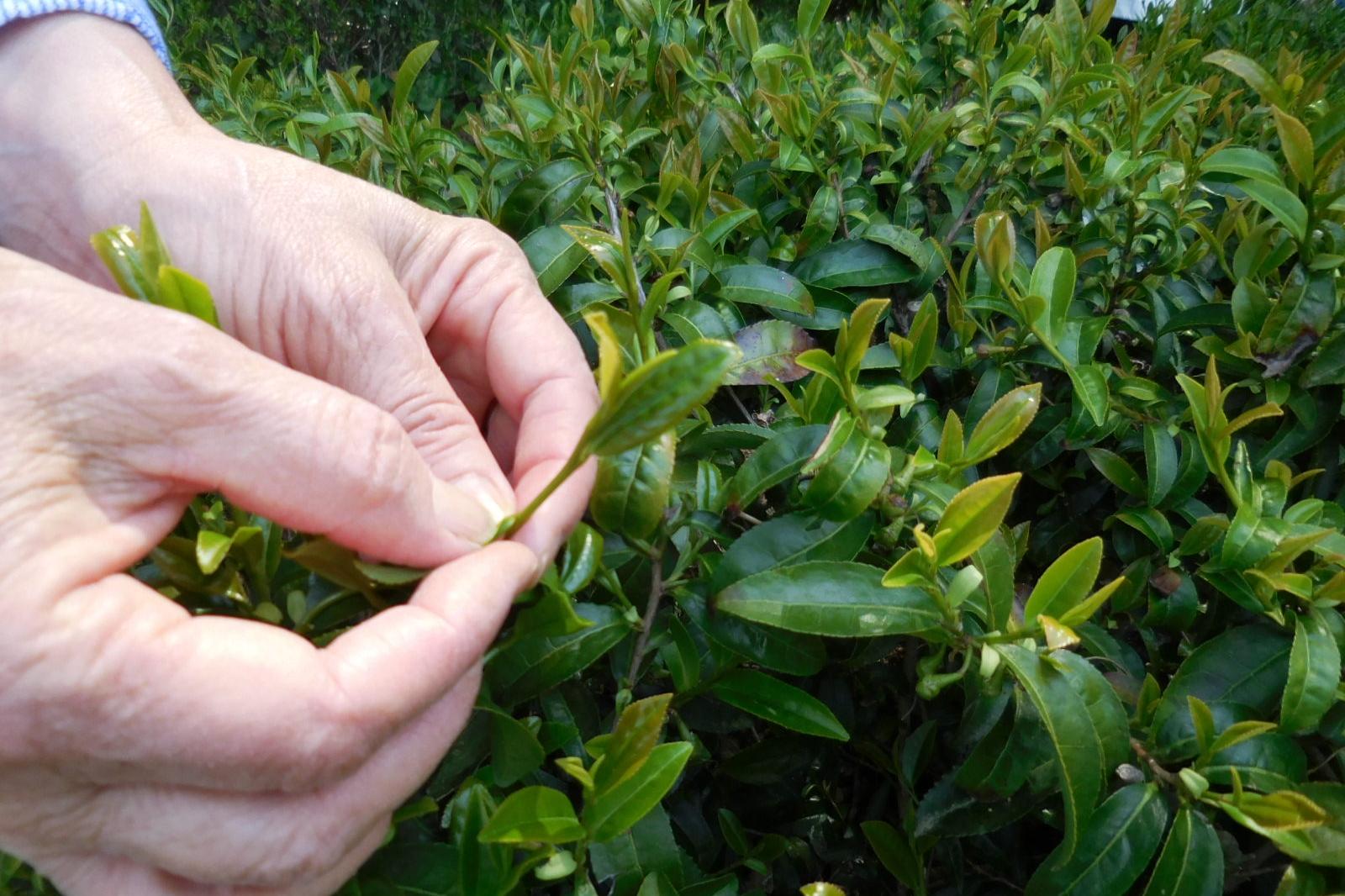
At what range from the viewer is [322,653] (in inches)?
30.7

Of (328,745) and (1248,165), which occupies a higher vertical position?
(1248,165)

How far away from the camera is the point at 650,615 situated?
1.06m

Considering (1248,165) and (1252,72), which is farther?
(1252,72)

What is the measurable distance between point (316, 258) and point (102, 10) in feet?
2.84

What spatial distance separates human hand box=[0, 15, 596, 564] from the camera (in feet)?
3.67

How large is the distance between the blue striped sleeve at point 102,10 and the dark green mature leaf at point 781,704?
159 cm

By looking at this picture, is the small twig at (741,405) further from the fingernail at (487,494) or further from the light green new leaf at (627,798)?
the light green new leaf at (627,798)

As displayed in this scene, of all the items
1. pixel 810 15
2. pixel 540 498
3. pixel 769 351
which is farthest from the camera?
pixel 810 15

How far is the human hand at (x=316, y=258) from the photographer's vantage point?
3.67 ft

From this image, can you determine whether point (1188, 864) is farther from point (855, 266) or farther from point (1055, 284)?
point (855, 266)

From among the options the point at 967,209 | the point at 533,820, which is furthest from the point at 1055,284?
the point at 533,820

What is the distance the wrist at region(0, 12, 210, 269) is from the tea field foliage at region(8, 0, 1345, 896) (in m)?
0.33

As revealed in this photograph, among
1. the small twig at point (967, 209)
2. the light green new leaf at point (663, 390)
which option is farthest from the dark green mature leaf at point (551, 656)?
the small twig at point (967, 209)

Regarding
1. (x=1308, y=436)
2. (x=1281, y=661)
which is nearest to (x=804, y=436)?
(x=1281, y=661)
